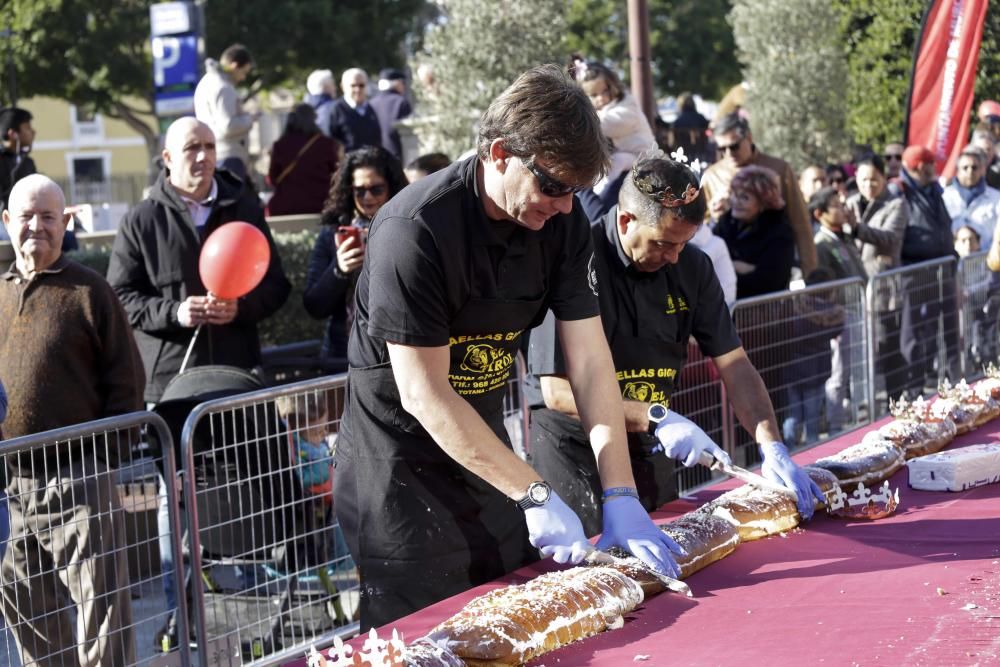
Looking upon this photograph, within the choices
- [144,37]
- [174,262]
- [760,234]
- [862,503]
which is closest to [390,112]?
[760,234]

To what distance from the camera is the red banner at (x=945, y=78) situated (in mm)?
10727

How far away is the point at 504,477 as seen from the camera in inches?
114

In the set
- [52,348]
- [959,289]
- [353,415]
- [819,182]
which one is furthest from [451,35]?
[353,415]

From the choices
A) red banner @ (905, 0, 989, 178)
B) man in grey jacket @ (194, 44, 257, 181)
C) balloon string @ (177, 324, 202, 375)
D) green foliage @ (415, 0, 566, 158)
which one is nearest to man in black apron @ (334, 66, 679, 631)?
balloon string @ (177, 324, 202, 375)

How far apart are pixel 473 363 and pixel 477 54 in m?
10.5

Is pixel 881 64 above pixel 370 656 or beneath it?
above

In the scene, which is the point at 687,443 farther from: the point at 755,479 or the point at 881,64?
the point at 881,64

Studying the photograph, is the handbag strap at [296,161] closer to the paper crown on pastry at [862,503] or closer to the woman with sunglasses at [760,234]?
the woman with sunglasses at [760,234]

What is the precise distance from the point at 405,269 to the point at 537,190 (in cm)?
33

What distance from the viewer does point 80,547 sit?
3.47 m

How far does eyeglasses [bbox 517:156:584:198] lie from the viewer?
2.72 m

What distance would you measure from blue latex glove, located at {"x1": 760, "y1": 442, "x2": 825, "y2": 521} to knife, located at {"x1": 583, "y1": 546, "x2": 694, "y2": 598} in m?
0.69

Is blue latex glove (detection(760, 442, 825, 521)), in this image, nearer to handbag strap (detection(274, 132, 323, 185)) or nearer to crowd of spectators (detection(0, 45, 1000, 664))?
crowd of spectators (detection(0, 45, 1000, 664))

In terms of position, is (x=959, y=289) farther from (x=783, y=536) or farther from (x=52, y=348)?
(x=52, y=348)
